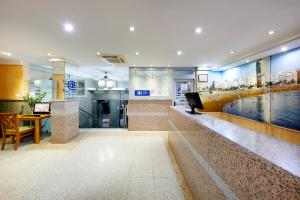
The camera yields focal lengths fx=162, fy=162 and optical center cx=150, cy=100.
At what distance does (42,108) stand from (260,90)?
7094mm

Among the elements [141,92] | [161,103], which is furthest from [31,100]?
[161,103]

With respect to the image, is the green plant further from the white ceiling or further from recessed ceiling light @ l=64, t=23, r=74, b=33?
recessed ceiling light @ l=64, t=23, r=74, b=33

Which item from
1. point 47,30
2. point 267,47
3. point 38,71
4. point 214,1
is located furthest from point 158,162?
point 38,71

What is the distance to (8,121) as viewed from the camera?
4547 millimetres

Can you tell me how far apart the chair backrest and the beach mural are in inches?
250

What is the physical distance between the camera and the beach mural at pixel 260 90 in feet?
12.5

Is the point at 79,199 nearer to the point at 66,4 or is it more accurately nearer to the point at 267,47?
the point at 66,4

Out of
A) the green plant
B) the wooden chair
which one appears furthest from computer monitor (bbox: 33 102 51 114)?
the wooden chair

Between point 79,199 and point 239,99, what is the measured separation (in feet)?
18.2

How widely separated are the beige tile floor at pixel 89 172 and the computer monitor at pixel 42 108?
1.17 m

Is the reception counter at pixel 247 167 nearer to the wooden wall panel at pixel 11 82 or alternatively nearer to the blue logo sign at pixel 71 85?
the blue logo sign at pixel 71 85

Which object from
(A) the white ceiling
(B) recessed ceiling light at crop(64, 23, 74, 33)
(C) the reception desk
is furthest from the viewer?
(C) the reception desk

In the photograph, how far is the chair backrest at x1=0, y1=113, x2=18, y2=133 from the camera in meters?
4.47

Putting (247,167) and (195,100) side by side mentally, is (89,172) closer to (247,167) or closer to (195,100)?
(195,100)
